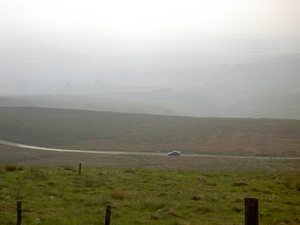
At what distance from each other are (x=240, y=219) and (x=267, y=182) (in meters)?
8.91

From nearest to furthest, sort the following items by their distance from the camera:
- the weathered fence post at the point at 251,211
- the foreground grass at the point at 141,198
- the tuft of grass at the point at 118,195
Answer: the weathered fence post at the point at 251,211 → the foreground grass at the point at 141,198 → the tuft of grass at the point at 118,195

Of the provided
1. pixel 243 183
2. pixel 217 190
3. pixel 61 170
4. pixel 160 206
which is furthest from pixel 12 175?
pixel 243 183

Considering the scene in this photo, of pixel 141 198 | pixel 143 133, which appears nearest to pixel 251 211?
pixel 141 198

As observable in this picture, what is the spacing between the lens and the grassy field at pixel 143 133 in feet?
218

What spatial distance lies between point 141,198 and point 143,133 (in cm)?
7081

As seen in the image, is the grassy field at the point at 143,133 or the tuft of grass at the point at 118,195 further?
the grassy field at the point at 143,133

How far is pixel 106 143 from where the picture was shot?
240 ft

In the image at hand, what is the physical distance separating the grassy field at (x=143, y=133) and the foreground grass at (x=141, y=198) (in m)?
41.6

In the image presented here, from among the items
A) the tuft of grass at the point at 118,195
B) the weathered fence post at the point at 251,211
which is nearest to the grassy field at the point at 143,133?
the tuft of grass at the point at 118,195

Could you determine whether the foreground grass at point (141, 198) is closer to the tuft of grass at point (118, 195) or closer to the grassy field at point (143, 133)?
the tuft of grass at point (118, 195)

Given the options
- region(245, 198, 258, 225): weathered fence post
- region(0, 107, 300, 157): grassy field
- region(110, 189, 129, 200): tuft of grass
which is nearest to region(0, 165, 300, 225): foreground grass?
region(110, 189, 129, 200): tuft of grass

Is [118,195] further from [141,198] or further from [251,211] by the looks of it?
[251,211]

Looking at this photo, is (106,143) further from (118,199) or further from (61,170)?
(118,199)

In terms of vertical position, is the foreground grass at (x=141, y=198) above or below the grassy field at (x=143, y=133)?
below
